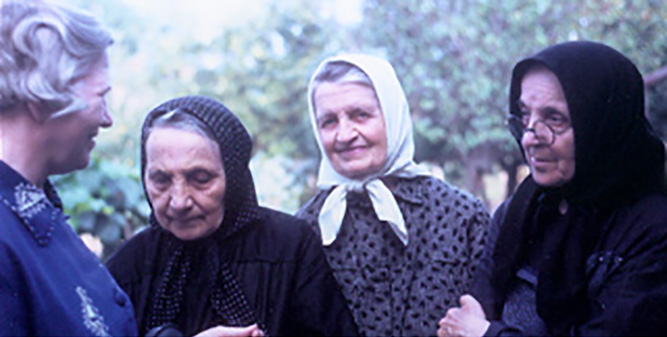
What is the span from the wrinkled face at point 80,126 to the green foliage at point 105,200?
1871 millimetres

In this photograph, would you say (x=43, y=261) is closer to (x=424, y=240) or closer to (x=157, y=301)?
(x=157, y=301)

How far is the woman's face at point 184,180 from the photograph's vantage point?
2369 millimetres

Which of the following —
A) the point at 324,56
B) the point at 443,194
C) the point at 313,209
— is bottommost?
the point at 313,209

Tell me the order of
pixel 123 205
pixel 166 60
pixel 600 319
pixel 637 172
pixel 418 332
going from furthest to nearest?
pixel 166 60 < pixel 123 205 < pixel 418 332 < pixel 637 172 < pixel 600 319

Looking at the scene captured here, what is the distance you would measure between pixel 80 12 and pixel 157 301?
1.11 meters

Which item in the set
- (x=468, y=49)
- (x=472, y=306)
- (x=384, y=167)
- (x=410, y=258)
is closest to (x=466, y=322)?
(x=472, y=306)

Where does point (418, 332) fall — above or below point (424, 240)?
below

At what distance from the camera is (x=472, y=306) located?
2.14 metres

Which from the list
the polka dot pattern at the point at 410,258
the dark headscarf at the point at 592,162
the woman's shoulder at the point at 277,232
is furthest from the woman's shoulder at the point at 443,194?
the dark headscarf at the point at 592,162

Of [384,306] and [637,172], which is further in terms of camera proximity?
[384,306]

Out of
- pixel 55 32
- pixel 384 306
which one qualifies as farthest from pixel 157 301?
pixel 55 32

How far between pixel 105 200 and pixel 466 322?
Result: 9.18 ft

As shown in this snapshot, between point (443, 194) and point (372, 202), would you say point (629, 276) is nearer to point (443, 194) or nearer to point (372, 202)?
point (443, 194)

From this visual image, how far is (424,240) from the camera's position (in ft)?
8.85
